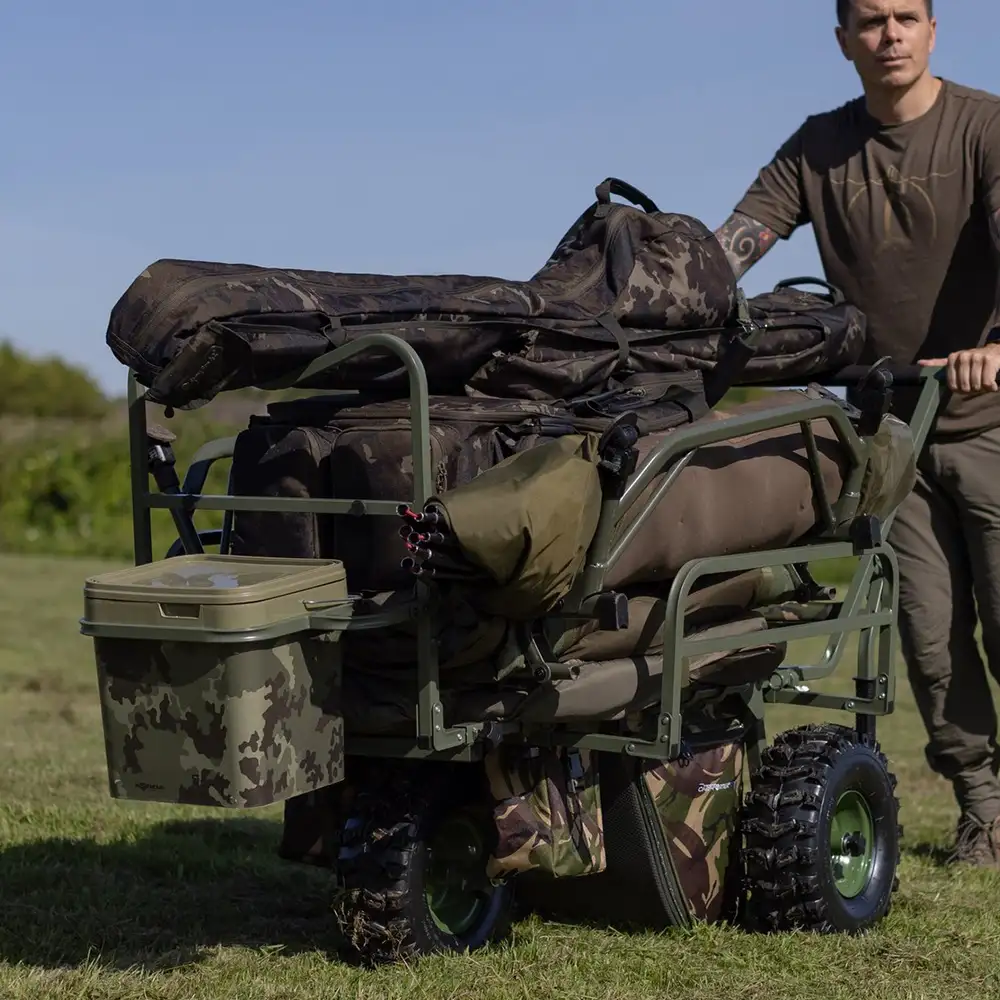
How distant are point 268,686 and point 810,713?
6.67 m

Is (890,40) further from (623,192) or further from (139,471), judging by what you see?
(139,471)

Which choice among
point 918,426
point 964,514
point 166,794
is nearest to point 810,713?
point 964,514

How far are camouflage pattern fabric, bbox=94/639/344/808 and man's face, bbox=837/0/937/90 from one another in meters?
2.78

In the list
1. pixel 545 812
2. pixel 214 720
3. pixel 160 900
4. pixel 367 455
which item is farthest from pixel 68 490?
pixel 214 720

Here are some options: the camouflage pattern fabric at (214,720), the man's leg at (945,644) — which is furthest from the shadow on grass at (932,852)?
the camouflage pattern fabric at (214,720)

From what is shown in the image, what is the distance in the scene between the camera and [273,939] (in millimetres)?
4723

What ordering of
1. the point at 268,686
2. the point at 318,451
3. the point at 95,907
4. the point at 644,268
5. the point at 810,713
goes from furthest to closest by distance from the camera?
1. the point at 810,713
2. the point at 95,907
3. the point at 644,268
4. the point at 318,451
5. the point at 268,686

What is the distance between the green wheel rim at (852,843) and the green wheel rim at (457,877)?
0.96 meters

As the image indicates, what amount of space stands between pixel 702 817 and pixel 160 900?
158cm

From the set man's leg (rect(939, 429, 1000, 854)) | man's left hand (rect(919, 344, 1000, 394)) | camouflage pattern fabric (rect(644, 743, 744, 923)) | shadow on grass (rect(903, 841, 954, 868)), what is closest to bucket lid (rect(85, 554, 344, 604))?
camouflage pattern fabric (rect(644, 743, 744, 923))

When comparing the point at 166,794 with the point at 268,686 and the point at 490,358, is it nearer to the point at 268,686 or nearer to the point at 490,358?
the point at 268,686

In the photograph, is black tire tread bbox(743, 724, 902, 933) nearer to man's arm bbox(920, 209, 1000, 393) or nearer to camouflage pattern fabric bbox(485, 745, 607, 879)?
camouflage pattern fabric bbox(485, 745, 607, 879)

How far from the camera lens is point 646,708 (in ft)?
14.2

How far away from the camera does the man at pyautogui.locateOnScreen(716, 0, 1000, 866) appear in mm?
5566
